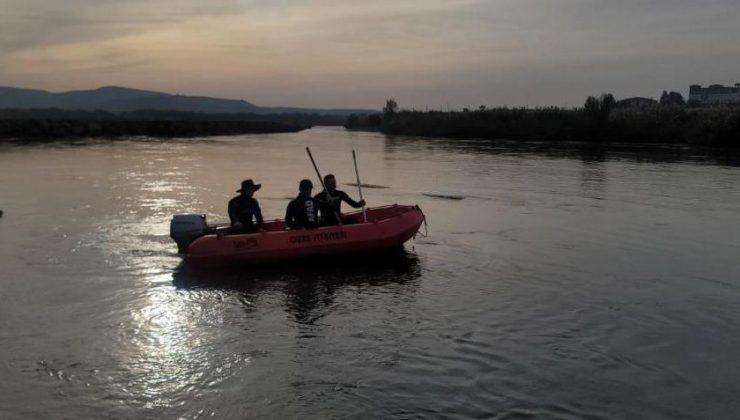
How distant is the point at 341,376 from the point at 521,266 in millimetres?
5517

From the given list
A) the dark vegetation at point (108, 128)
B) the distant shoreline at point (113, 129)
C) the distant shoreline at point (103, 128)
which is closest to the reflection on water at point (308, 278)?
the distant shoreline at point (103, 128)

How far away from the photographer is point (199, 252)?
1065 centimetres

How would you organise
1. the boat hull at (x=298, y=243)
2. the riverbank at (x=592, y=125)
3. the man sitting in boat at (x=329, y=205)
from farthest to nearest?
the riverbank at (x=592, y=125) < the man sitting in boat at (x=329, y=205) < the boat hull at (x=298, y=243)

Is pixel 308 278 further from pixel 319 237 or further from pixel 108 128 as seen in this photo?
pixel 108 128

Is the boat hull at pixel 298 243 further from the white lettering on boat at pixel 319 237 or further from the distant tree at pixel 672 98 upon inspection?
the distant tree at pixel 672 98

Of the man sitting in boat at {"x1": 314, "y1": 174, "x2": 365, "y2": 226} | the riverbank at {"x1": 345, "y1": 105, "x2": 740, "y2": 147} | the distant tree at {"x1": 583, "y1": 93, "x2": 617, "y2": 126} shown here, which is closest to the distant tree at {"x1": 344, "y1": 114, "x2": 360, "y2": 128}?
the riverbank at {"x1": 345, "y1": 105, "x2": 740, "y2": 147}

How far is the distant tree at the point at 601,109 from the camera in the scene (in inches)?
2185

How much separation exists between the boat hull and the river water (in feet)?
0.90

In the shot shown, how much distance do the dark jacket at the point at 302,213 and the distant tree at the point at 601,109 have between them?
49.4 meters

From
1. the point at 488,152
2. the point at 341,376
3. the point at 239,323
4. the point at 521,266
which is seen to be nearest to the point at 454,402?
the point at 341,376

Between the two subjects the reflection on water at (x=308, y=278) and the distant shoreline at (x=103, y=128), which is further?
the distant shoreline at (x=103, y=128)

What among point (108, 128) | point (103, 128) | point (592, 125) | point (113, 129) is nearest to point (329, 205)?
point (592, 125)

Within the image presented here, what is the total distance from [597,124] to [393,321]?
2038 inches

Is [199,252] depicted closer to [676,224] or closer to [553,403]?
[553,403]
